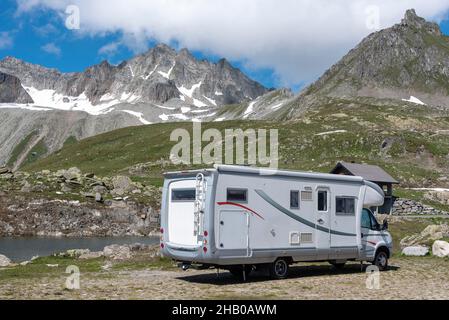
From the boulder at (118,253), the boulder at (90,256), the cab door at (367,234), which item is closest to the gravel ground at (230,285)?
the cab door at (367,234)

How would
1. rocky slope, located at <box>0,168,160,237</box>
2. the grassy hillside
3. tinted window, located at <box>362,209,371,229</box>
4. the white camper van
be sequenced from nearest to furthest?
the white camper van < tinted window, located at <box>362,209,371,229</box> < rocky slope, located at <box>0,168,160,237</box> < the grassy hillside

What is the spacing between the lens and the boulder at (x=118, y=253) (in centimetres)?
2993

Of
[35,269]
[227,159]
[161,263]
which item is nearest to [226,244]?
[161,263]

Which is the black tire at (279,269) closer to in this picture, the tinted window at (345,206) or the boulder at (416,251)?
the tinted window at (345,206)

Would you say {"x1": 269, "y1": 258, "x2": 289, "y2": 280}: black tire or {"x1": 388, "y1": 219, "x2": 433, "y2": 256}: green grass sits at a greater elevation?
{"x1": 388, "y1": 219, "x2": 433, "y2": 256}: green grass

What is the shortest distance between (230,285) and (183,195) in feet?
13.2

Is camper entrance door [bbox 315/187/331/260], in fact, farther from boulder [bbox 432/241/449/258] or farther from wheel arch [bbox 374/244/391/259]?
boulder [bbox 432/241/449/258]

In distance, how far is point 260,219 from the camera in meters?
21.4

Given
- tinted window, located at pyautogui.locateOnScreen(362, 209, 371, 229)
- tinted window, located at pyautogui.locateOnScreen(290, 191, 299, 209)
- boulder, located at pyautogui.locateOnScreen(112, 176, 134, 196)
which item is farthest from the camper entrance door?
boulder, located at pyautogui.locateOnScreen(112, 176, 134, 196)

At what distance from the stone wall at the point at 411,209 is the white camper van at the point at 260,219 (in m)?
41.0

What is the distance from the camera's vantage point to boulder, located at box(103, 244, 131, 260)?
29.9m

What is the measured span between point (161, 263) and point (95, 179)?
49.4 metres

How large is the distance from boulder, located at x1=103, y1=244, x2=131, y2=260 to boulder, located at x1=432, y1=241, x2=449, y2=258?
17.6 metres

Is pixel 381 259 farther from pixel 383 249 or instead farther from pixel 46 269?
pixel 46 269
